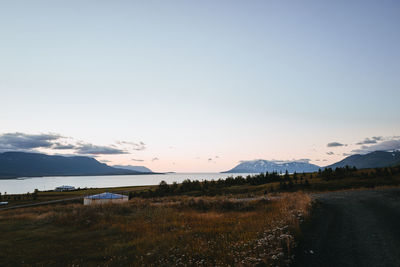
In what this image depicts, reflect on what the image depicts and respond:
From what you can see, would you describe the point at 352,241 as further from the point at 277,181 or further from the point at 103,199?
the point at 277,181

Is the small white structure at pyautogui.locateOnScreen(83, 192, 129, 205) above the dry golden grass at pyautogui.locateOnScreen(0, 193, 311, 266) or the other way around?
the other way around

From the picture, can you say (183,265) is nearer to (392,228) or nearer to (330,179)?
(392,228)

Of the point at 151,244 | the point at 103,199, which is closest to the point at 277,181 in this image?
the point at 103,199

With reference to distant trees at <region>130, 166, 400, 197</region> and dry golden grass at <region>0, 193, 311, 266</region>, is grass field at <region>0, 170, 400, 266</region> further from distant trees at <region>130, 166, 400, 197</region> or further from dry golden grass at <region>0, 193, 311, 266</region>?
distant trees at <region>130, 166, 400, 197</region>

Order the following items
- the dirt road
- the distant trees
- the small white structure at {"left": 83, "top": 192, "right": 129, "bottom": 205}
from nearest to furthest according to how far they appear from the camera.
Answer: the dirt road
the small white structure at {"left": 83, "top": 192, "right": 129, "bottom": 205}
the distant trees

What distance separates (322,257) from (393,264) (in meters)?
2.04

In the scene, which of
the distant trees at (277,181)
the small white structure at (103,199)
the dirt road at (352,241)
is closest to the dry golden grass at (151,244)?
the dirt road at (352,241)

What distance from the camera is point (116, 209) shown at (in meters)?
27.7

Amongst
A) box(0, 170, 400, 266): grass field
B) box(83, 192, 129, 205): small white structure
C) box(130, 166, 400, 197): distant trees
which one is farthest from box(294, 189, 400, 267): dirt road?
box(83, 192, 129, 205): small white structure

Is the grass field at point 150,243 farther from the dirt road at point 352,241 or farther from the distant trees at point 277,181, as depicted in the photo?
the distant trees at point 277,181

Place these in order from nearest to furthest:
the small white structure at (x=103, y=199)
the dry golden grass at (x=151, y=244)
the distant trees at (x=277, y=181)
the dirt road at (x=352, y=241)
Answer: the dirt road at (x=352, y=241)
the dry golden grass at (x=151, y=244)
the small white structure at (x=103, y=199)
the distant trees at (x=277, y=181)

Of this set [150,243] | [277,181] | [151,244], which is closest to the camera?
[151,244]

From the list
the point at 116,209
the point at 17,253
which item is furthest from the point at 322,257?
the point at 116,209

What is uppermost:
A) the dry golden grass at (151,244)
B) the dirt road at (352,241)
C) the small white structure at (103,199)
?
the dirt road at (352,241)
